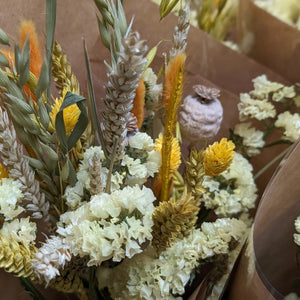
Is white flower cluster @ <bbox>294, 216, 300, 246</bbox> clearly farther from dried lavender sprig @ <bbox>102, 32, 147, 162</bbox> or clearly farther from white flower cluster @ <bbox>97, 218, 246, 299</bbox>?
dried lavender sprig @ <bbox>102, 32, 147, 162</bbox>

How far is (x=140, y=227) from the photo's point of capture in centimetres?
48

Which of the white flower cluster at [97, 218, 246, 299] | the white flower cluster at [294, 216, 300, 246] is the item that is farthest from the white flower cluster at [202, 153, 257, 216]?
the white flower cluster at [294, 216, 300, 246]

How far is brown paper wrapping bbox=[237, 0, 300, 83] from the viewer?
858mm

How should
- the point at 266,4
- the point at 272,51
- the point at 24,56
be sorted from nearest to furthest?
the point at 24,56 < the point at 272,51 < the point at 266,4

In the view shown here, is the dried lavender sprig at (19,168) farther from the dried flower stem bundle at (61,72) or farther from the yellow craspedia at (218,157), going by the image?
the yellow craspedia at (218,157)

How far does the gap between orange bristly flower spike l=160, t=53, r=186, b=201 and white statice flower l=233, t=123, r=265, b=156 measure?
0.21 meters

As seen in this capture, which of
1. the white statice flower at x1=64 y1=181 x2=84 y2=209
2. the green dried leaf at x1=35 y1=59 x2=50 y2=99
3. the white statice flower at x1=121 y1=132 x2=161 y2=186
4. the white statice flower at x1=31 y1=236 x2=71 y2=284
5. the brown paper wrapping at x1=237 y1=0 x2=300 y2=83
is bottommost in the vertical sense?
the white statice flower at x1=64 y1=181 x2=84 y2=209

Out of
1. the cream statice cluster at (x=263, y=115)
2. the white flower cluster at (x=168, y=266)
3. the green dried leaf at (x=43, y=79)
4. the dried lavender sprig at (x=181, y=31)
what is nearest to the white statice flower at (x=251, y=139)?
the cream statice cluster at (x=263, y=115)

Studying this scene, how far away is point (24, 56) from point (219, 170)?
0.26 m

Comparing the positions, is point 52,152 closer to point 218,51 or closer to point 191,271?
point 191,271

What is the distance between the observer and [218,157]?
1.74 feet

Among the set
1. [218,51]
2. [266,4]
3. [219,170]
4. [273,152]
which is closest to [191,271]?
[219,170]

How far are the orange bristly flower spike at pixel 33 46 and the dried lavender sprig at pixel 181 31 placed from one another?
0.16 m

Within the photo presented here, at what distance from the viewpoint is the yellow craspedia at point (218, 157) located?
0.53m
